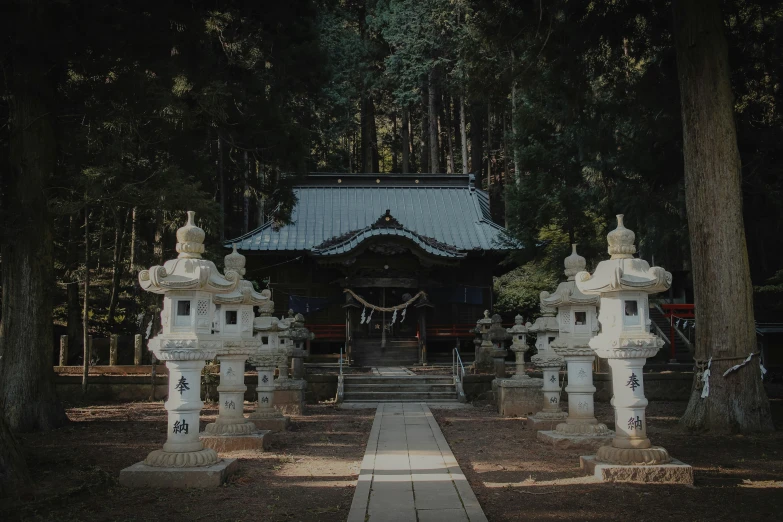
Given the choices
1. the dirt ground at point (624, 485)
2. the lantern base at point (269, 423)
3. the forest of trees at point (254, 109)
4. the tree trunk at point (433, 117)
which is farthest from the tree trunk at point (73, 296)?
the tree trunk at point (433, 117)

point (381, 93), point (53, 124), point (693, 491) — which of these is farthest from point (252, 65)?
point (381, 93)

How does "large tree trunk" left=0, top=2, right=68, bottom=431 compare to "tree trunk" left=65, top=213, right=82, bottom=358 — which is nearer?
"large tree trunk" left=0, top=2, right=68, bottom=431

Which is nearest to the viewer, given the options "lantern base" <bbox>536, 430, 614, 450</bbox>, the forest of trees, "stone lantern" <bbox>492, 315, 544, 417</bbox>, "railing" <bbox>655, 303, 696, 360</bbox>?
"lantern base" <bbox>536, 430, 614, 450</bbox>

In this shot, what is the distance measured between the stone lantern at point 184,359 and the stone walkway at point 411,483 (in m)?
1.70

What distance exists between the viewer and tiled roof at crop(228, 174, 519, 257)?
2239 cm

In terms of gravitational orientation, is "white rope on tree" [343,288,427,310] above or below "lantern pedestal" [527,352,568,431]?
above

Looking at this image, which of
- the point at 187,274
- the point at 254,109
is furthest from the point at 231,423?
the point at 254,109

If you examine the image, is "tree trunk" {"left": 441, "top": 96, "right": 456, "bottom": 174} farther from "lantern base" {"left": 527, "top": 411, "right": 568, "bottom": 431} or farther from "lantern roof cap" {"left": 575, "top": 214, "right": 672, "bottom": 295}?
"lantern roof cap" {"left": 575, "top": 214, "right": 672, "bottom": 295}

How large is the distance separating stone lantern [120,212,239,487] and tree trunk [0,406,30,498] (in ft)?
2.91

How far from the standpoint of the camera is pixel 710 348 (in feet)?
32.8

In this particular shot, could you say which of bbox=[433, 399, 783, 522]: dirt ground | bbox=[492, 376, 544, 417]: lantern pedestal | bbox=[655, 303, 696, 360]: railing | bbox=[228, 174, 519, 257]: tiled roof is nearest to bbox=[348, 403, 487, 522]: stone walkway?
bbox=[433, 399, 783, 522]: dirt ground

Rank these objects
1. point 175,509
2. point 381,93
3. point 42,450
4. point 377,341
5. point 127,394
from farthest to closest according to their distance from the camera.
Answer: point 381,93, point 377,341, point 127,394, point 42,450, point 175,509

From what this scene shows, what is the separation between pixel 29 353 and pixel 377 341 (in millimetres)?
13417

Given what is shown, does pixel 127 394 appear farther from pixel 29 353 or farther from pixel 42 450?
pixel 42 450
